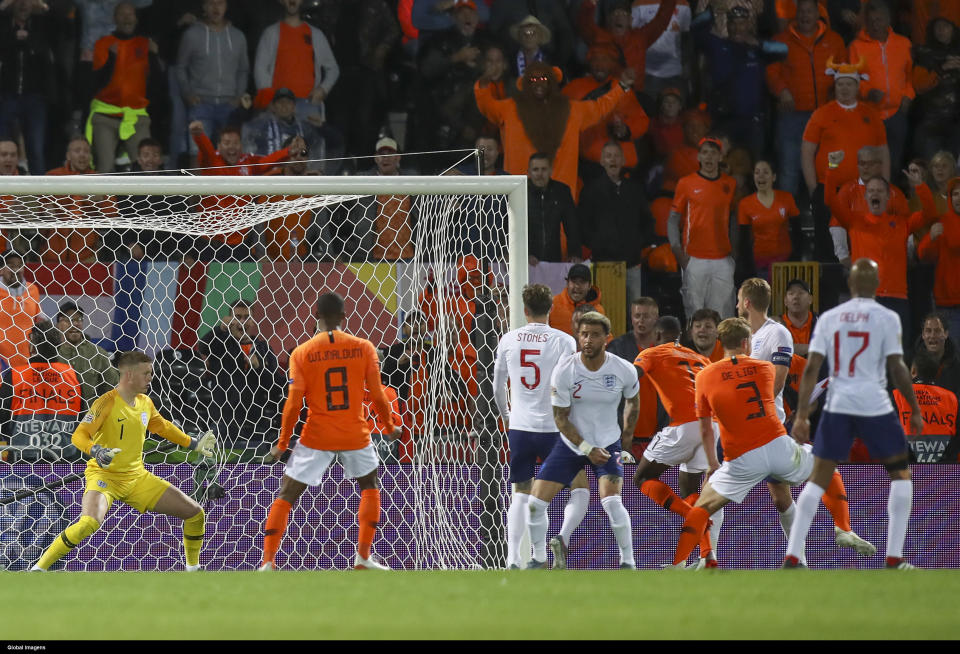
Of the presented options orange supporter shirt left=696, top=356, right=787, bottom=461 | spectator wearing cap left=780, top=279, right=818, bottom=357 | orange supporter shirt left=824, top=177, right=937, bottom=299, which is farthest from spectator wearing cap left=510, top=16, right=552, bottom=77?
orange supporter shirt left=696, top=356, right=787, bottom=461

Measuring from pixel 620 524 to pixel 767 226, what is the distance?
16.3 ft

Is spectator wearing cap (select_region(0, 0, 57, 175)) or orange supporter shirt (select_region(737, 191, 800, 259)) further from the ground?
spectator wearing cap (select_region(0, 0, 57, 175))

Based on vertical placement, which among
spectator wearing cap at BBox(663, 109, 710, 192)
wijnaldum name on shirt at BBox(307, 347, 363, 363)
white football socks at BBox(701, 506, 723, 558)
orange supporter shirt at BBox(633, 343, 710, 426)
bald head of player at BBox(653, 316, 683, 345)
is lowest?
white football socks at BBox(701, 506, 723, 558)

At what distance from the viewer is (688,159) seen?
13.3m

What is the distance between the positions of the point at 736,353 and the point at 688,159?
5362mm

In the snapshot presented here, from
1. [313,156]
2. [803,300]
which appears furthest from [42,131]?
[803,300]

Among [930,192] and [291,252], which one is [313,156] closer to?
[291,252]

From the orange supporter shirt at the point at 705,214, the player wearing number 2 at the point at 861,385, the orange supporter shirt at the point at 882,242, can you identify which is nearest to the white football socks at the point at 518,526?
the player wearing number 2 at the point at 861,385

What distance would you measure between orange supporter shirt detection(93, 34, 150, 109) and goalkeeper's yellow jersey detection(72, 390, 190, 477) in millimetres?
4726

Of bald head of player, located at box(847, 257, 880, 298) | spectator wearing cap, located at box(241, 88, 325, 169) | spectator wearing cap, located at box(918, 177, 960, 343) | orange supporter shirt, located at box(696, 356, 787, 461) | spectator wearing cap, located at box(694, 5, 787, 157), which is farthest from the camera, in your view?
spectator wearing cap, located at box(694, 5, 787, 157)

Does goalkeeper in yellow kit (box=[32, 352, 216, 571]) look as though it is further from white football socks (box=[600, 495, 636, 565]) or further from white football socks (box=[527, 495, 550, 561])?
white football socks (box=[600, 495, 636, 565])

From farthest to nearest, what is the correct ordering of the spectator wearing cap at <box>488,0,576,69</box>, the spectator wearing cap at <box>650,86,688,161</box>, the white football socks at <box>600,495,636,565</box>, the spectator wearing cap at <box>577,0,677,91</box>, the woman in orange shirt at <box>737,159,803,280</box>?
the spectator wearing cap at <box>577,0,677,91</box> → the spectator wearing cap at <box>488,0,576,69</box> → the spectator wearing cap at <box>650,86,688,161</box> → the woman in orange shirt at <box>737,159,803,280</box> → the white football socks at <box>600,495,636,565</box>

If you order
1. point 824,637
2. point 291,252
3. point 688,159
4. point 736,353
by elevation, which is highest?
point 688,159

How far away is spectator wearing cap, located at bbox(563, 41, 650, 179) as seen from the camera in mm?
13156
